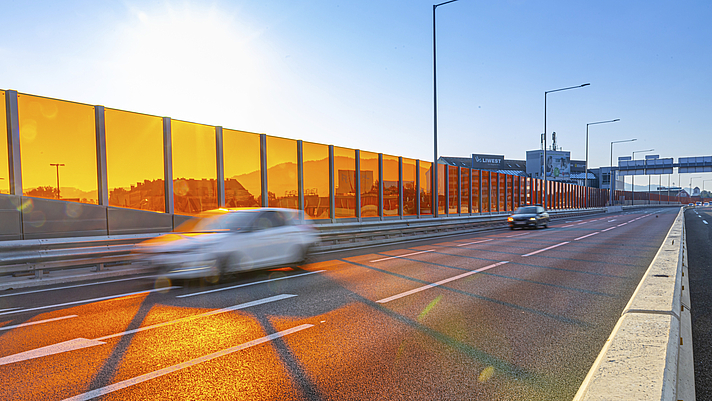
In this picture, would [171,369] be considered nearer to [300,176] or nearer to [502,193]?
[300,176]

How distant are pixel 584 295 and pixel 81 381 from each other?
23.2 ft

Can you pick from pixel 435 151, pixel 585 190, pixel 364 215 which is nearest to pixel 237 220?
pixel 364 215

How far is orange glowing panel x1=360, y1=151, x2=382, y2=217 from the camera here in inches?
795

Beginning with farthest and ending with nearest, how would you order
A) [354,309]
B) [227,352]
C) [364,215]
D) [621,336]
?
1. [364,215]
2. [354,309]
3. [227,352]
4. [621,336]

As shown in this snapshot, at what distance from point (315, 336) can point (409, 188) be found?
19003 mm

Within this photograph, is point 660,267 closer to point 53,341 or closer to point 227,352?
point 227,352

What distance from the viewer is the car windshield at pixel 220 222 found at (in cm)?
910

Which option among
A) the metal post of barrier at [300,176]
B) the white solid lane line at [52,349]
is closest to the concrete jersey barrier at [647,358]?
the white solid lane line at [52,349]

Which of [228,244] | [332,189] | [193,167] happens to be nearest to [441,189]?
[332,189]

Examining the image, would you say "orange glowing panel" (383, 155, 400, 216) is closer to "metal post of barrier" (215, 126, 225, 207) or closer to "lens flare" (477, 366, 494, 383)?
"metal post of barrier" (215, 126, 225, 207)

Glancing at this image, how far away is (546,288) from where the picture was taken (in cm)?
755

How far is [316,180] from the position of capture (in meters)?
17.9

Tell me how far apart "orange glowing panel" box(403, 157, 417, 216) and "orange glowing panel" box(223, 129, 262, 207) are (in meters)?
9.63

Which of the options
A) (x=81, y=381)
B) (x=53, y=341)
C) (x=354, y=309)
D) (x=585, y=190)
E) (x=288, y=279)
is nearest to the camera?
(x=81, y=381)
